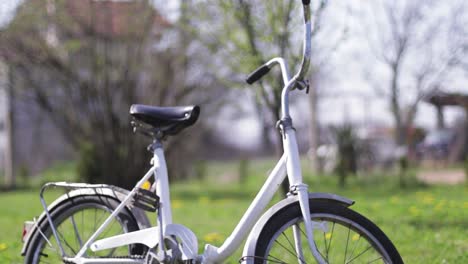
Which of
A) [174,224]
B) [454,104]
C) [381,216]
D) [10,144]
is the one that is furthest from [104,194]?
[10,144]

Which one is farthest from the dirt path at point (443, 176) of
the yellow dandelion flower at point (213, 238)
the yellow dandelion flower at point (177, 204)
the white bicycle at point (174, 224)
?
the white bicycle at point (174, 224)

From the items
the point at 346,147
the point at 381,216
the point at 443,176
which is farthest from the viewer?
the point at 443,176

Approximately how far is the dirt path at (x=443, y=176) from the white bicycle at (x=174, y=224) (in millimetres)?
8780

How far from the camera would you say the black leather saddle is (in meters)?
2.78

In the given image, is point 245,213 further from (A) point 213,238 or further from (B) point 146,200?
(A) point 213,238

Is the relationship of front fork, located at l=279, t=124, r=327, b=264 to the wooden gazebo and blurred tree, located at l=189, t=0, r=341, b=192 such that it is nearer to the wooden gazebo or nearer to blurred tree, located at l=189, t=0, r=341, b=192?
blurred tree, located at l=189, t=0, r=341, b=192

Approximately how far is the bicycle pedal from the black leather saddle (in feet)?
0.98

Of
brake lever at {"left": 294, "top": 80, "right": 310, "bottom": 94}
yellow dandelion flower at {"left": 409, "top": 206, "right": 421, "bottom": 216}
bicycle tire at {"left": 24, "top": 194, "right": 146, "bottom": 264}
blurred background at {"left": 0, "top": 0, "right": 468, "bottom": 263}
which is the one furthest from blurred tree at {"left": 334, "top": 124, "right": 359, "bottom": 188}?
A: brake lever at {"left": 294, "top": 80, "right": 310, "bottom": 94}

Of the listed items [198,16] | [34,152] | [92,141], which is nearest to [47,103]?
[92,141]

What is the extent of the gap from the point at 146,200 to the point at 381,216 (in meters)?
3.65

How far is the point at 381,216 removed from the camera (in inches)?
231

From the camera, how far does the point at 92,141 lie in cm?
1146

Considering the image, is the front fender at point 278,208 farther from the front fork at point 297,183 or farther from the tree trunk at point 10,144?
the tree trunk at point 10,144

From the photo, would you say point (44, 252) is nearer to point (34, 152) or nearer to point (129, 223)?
point (129, 223)
